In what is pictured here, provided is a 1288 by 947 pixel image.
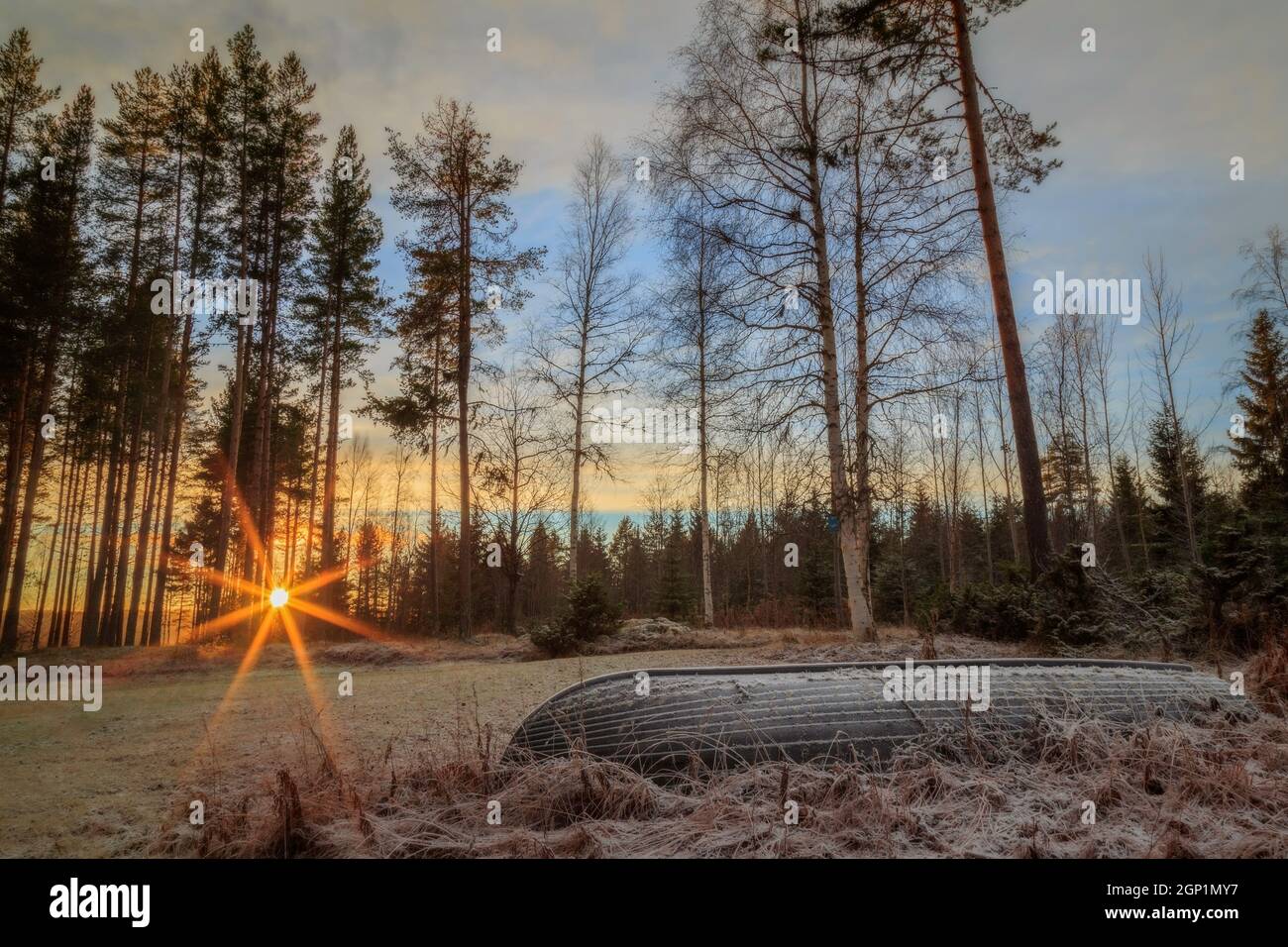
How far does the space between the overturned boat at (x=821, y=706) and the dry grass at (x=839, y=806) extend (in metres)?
0.13

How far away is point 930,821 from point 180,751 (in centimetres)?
593

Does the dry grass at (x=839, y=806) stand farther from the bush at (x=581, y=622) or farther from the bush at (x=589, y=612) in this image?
the bush at (x=589, y=612)

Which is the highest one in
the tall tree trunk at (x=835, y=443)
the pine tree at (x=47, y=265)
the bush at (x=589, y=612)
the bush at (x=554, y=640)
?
the pine tree at (x=47, y=265)

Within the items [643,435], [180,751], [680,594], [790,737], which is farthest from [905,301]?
[680,594]

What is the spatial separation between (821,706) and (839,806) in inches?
30.0

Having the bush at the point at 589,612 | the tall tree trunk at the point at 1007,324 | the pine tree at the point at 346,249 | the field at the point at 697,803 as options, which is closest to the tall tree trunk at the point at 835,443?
the tall tree trunk at the point at 1007,324

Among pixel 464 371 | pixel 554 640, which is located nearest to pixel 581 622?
pixel 554 640

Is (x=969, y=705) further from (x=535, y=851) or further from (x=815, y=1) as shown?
(x=815, y=1)

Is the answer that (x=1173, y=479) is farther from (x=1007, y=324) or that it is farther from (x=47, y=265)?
(x=47, y=265)

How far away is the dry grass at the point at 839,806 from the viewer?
95.5 inches

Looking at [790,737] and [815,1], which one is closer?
[790,737]

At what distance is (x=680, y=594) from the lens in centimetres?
2366

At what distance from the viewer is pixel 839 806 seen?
105 inches

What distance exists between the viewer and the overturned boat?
10.4ft
